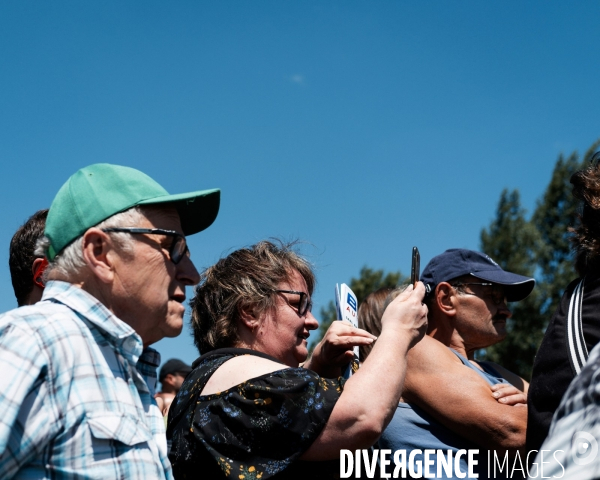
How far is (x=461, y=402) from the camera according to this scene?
2.90m

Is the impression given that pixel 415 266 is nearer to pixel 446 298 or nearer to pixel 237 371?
pixel 446 298

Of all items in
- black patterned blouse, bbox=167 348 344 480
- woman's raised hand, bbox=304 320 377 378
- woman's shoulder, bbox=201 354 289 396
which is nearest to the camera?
black patterned blouse, bbox=167 348 344 480

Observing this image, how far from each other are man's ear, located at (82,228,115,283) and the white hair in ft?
0.07

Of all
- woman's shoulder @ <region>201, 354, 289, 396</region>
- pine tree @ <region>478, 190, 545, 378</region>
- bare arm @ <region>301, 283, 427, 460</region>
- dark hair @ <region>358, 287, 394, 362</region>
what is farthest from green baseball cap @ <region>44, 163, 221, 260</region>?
pine tree @ <region>478, 190, 545, 378</region>

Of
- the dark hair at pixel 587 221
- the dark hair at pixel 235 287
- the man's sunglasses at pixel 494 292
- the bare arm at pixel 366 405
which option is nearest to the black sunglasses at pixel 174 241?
Result: the dark hair at pixel 235 287

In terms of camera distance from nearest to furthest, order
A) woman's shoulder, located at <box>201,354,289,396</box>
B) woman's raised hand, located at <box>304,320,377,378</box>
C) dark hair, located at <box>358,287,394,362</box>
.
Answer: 1. woman's shoulder, located at <box>201,354,289,396</box>
2. woman's raised hand, located at <box>304,320,377,378</box>
3. dark hair, located at <box>358,287,394,362</box>

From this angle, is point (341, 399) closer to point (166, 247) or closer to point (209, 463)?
point (209, 463)

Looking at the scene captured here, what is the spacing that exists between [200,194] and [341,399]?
0.87 metres

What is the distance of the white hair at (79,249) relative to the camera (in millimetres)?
2129

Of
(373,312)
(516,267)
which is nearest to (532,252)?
(516,267)

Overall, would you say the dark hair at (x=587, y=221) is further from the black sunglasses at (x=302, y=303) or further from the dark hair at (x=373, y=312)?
the dark hair at (x=373, y=312)

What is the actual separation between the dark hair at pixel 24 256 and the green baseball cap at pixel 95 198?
1012mm

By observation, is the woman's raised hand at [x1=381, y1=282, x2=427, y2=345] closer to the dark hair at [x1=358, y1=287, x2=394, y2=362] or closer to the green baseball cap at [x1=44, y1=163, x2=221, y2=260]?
the green baseball cap at [x1=44, y1=163, x2=221, y2=260]

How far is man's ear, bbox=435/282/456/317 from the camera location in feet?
11.5
